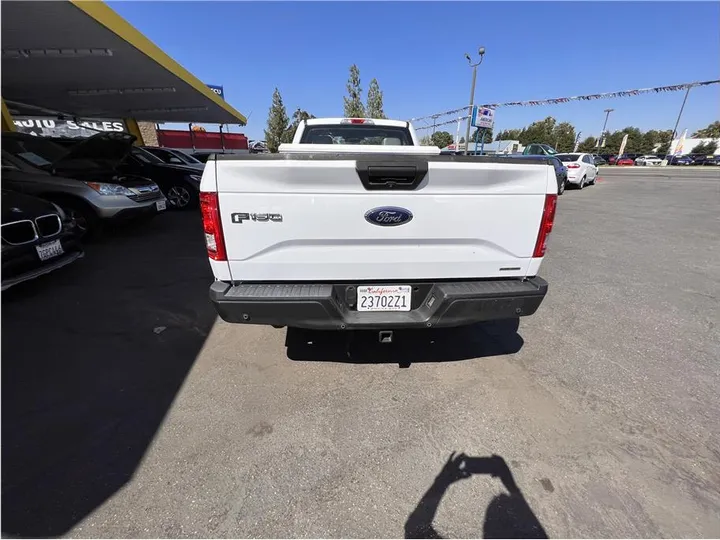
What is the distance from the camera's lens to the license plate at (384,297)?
228cm

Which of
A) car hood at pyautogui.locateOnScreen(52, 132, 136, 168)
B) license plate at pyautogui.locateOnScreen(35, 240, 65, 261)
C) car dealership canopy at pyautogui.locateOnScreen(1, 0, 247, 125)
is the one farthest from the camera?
car hood at pyautogui.locateOnScreen(52, 132, 136, 168)

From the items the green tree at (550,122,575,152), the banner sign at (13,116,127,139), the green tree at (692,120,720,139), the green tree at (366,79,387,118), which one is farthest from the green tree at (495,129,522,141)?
the banner sign at (13,116,127,139)

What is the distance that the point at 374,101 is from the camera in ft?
104

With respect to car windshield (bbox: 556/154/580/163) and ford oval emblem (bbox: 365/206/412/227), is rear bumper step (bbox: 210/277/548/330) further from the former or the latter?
car windshield (bbox: 556/154/580/163)

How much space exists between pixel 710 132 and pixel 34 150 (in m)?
102

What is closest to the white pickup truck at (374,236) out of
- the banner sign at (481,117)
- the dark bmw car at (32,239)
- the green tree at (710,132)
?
the dark bmw car at (32,239)

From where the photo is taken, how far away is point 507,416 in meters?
2.36

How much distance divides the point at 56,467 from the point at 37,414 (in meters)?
0.63

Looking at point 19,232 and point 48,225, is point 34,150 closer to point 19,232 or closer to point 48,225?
point 48,225

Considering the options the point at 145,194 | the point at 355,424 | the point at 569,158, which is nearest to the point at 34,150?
the point at 145,194

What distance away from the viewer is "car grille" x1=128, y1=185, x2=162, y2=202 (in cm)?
650

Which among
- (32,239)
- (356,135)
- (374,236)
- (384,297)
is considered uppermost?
(356,135)

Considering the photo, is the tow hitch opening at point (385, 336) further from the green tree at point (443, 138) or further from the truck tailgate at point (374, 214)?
the green tree at point (443, 138)

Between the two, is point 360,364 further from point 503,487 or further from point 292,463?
point 503,487
